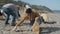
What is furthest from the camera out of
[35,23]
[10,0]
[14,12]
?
[10,0]

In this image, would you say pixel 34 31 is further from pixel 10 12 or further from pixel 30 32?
pixel 10 12

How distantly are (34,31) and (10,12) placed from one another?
2.76 metres

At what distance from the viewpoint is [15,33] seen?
31.8ft

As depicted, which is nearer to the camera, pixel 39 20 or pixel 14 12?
pixel 39 20

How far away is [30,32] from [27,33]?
194mm

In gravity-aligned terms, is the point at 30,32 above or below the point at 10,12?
below

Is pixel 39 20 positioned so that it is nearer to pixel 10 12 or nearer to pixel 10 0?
pixel 10 12

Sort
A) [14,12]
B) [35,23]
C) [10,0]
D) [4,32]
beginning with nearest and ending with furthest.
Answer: [35,23], [4,32], [14,12], [10,0]

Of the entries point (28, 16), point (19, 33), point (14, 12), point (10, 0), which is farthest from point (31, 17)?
point (10, 0)

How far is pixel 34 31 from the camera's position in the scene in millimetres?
9641

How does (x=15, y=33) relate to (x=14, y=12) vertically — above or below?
below

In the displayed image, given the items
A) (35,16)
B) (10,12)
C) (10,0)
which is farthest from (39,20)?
(10,0)

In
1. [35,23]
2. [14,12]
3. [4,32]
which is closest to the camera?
[35,23]

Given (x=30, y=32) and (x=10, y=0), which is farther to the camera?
(x=10, y=0)
